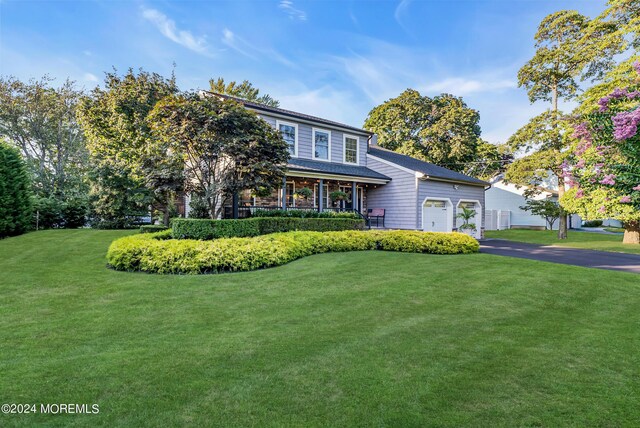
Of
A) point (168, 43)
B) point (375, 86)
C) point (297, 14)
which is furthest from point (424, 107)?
point (168, 43)

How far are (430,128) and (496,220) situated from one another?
11369 mm

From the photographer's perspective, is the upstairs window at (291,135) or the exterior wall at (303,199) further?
the upstairs window at (291,135)

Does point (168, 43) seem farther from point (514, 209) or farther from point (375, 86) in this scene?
point (514, 209)

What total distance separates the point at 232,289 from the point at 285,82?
1495cm

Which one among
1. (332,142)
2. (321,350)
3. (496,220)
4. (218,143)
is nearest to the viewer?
(321,350)

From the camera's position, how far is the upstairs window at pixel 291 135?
15992 millimetres

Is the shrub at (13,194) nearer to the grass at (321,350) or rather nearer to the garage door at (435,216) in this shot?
the grass at (321,350)

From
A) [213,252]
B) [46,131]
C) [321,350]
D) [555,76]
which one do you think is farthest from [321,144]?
[46,131]

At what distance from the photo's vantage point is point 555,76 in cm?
2050

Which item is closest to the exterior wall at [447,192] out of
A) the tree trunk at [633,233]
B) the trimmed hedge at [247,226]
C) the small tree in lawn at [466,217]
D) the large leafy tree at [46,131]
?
the small tree in lawn at [466,217]

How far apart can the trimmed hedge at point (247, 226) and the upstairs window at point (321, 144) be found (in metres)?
4.82

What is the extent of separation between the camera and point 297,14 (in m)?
12.4

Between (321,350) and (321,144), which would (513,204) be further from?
(321,350)

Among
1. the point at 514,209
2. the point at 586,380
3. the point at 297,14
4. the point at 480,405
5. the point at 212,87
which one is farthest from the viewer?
the point at 514,209
